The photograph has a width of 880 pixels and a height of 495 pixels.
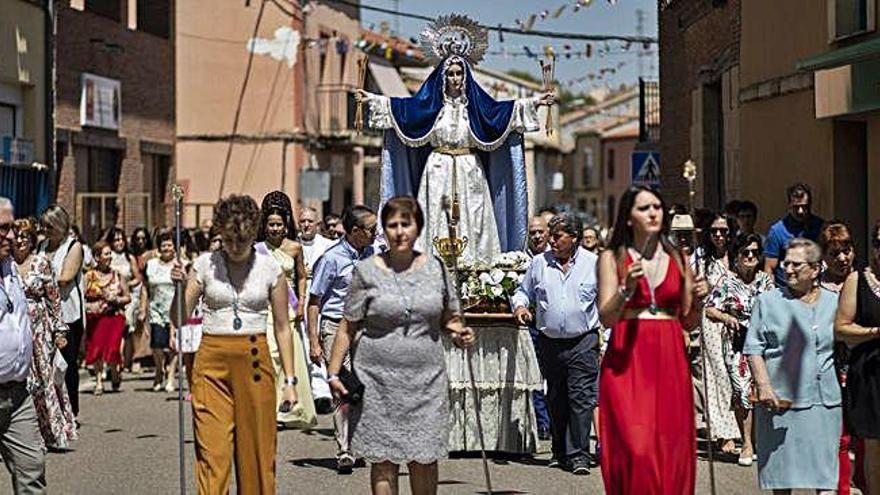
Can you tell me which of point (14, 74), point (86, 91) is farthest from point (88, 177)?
point (14, 74)

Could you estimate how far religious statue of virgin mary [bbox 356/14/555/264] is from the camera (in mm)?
14578

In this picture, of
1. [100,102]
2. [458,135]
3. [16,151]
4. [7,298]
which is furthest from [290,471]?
[100,102]

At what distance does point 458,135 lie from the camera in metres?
14.6

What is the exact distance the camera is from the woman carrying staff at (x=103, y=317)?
64.8ft

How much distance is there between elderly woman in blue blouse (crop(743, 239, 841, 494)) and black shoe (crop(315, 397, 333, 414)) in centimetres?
630

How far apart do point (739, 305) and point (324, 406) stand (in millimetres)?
4784

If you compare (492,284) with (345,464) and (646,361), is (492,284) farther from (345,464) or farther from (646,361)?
(646,361)

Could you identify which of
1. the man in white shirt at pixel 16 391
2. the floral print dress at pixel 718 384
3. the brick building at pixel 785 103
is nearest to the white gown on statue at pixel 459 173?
the floral print dress at pixel 718 384

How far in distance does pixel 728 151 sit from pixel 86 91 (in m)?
11.4

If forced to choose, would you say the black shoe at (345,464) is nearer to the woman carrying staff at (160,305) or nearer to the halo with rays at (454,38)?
the halo with rays at (454,38)

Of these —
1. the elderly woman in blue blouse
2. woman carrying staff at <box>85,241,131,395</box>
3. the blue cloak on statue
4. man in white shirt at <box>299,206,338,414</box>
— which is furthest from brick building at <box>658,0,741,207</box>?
the elderly woman in blue blouse

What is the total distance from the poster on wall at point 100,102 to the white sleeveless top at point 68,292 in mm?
14328

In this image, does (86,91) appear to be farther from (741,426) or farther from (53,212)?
(741,426)

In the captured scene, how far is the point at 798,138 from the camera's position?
63.1 ft
